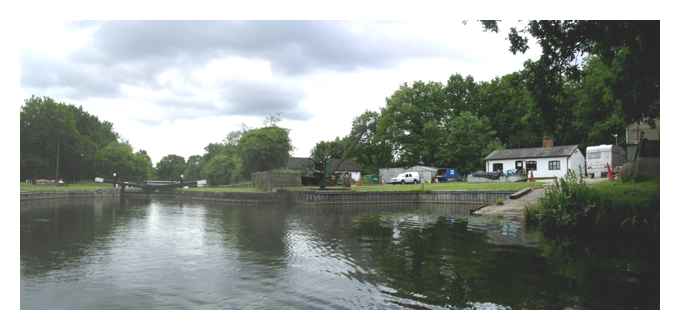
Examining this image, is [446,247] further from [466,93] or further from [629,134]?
[466,93]

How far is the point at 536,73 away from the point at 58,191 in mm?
Result: 53059

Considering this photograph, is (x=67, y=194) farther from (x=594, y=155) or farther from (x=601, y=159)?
(x=601, y=159)

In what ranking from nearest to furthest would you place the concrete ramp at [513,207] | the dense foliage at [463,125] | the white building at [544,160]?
the concrete ramp at [513,207] → the white building at [544,160] → the dense foliage at [463,125]

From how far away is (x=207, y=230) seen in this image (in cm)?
2083

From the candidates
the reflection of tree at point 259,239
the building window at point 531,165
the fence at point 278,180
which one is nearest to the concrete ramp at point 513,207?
the reflection of tree at point 259,239

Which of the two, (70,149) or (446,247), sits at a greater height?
(70,149)

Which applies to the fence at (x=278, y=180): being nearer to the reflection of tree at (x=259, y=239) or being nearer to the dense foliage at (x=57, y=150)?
the reflection of tree at (x=259, y=239)

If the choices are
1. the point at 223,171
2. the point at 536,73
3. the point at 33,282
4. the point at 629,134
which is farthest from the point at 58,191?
the point at 629,134

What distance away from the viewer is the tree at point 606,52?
13.0 metres

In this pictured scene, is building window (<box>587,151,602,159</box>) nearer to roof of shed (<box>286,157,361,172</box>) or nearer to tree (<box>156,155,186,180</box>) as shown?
roof of shed (<box>286,157,361,172</box>)

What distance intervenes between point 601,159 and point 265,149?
38598 mm

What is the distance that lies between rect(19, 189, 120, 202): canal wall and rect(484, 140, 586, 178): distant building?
155ft

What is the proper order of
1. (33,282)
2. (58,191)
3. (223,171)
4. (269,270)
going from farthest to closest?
(223,171) < (58,191) < (269,270) < (33,282)

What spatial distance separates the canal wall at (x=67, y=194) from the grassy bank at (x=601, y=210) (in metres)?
43.3
